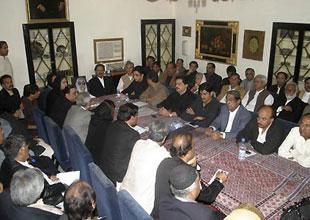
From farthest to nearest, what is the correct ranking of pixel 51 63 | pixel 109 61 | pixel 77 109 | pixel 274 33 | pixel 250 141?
pixel 109 61 < pixel 51 63 < pixel 274 33 < pixel 77 109 < pixel 250 141

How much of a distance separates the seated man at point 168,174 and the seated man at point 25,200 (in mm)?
824

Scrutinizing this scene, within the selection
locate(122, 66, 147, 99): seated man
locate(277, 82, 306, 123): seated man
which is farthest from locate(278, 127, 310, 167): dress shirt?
locate(122, 66, 147, 99): seated man

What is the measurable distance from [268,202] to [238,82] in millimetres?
4285

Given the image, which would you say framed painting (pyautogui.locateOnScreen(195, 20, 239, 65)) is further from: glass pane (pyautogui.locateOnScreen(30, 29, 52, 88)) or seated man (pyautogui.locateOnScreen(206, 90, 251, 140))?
glass pane (pyautogui.locateOnScreen(30, 29, 52, 88))

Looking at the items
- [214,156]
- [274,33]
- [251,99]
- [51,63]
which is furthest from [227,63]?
[214,156]

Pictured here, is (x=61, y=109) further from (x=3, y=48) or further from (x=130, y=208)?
(x=130, y=208)

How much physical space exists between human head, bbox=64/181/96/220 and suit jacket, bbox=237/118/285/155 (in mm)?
2089

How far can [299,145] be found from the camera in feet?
11.2

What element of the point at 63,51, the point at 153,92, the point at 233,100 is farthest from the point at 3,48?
the point at 233,100

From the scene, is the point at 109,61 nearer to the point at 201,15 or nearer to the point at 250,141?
the point at 201,15

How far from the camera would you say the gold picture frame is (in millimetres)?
8219

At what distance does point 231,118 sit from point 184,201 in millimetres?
2472

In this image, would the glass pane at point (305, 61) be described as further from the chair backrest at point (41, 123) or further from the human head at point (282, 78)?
the chair backrest at point (41, 123)

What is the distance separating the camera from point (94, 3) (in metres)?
7.88
